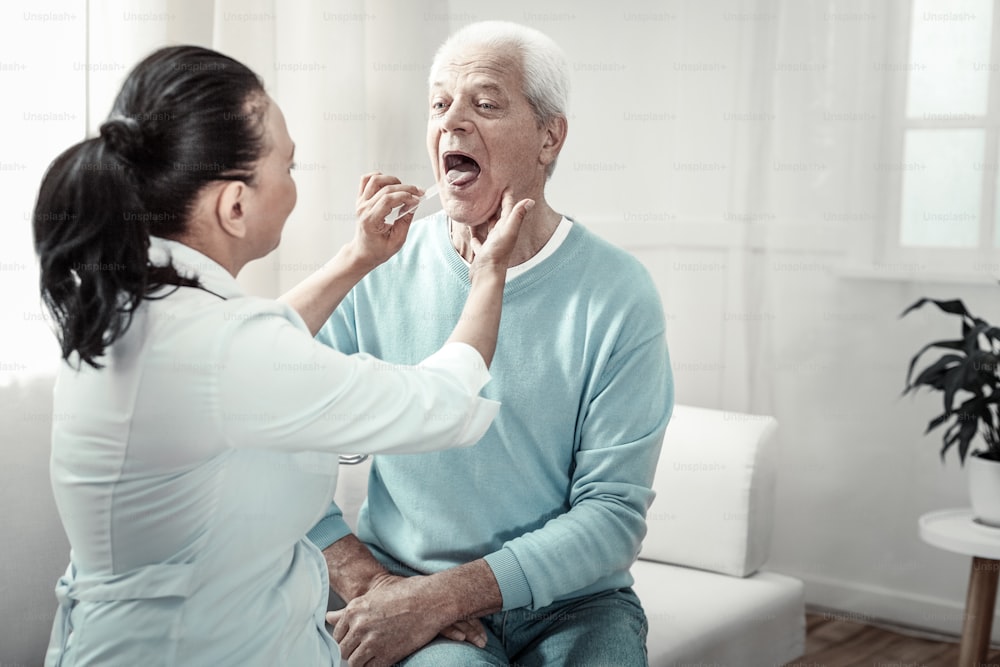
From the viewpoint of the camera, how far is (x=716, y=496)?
6.56 feet

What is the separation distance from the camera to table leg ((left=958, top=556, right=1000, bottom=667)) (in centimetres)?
205

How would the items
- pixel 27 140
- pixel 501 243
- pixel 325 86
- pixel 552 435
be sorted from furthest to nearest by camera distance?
pixel 325 86 → pixel 27 140 → pixel 552 435 → pixel 501 243

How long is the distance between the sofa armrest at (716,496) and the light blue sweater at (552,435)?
51cm

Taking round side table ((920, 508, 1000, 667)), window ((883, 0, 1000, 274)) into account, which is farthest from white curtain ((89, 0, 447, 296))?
round side table ((920, 508, 1000, 667))

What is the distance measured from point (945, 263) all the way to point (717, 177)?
641mm

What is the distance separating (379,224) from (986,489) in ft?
4.82

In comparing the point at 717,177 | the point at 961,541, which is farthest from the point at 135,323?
the point at 717,177

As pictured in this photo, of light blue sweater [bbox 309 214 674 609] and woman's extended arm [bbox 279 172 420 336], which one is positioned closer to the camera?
woman's extended arm [bbox 279 172 420 336]

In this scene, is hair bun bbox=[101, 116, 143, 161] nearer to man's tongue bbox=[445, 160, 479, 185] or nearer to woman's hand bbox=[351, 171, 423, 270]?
woman's hand bbox=[351, 171, 423, 270]

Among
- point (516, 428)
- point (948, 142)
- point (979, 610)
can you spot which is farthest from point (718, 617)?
point (948, 142)

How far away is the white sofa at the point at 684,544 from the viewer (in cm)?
151

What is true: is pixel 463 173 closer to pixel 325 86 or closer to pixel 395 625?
pixel 395 625

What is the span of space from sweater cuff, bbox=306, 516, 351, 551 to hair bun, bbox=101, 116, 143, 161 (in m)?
0.79

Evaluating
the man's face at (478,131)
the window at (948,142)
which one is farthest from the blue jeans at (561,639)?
the window at (948,142)
